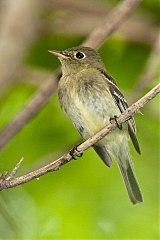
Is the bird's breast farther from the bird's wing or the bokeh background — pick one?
the bokeh background

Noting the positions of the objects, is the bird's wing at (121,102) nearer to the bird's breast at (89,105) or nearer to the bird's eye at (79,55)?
the bird's breast at (89,105)

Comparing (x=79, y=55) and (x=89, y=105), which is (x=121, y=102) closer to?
(x=89, y=105)

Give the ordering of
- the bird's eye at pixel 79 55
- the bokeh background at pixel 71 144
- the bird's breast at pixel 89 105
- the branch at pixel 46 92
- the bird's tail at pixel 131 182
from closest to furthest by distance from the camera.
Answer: the branch at pixel 46 92 < the bird's breast at pixel 89 105 < the bird's tail at pixel 131 182 < the bokeh background at pixel 71 144 < the bird's eye at pixel 79 55

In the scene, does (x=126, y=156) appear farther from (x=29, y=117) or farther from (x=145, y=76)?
(x=29, y=117)

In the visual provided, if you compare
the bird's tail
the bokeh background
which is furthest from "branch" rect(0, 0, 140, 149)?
the bird's tail

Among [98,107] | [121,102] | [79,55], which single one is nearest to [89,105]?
[98,107]

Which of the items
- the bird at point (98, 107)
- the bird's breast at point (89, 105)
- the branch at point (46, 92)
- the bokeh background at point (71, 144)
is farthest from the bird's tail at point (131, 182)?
the branch at point (46, 92)
